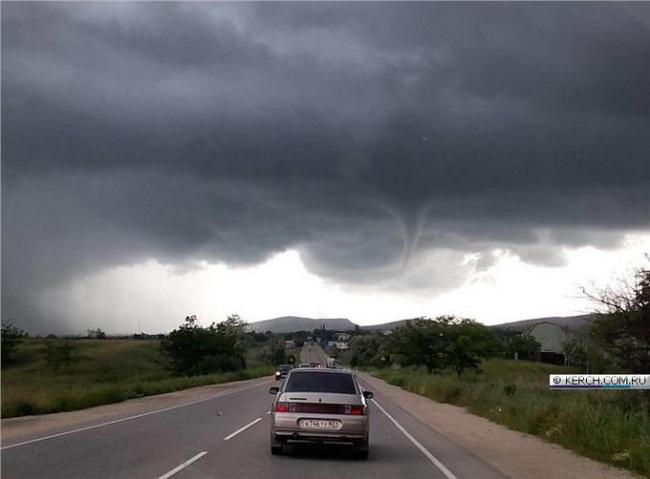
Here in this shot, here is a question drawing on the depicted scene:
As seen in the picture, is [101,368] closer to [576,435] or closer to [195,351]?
[195,351]

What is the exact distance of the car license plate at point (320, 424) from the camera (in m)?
14.5

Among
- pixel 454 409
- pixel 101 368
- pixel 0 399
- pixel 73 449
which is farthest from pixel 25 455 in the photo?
pixel 101 368

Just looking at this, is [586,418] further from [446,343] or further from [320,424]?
[446,343]

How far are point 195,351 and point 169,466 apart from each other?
89659 mm

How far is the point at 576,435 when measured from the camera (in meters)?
18.3

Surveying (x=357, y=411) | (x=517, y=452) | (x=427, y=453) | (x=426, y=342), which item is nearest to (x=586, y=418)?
(x=517, y=452)

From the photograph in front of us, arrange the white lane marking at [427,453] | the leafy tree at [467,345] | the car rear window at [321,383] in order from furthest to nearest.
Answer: the leafy tree at [467,345] → the car rear window at [321,383] → the white lane marking at [427,453]

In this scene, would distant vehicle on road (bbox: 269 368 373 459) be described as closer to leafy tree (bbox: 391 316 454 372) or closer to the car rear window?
the car rear window

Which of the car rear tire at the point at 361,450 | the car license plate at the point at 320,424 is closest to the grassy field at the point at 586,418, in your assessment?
the car rear tire at the point at 361,450

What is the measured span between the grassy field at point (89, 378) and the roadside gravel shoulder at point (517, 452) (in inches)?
602

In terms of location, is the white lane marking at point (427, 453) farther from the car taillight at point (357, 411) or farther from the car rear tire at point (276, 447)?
the car rear tire at point (276, 447)

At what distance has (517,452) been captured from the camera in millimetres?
17266

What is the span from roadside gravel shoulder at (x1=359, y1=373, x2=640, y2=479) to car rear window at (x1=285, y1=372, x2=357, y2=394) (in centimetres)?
324

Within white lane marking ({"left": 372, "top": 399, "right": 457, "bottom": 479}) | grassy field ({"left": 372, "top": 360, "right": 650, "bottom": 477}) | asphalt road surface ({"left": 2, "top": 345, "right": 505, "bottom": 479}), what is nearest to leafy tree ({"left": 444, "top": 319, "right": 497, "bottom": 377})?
grassy field ({"left": 372, "top": 360, "right": 650, "bottom": 477})
